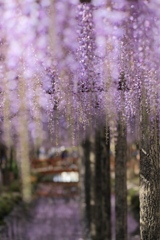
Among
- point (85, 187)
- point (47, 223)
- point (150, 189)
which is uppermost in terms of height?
point (150, 189)

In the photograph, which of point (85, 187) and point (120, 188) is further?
point (85, 187)

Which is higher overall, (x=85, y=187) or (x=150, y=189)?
(x=150, y=189)

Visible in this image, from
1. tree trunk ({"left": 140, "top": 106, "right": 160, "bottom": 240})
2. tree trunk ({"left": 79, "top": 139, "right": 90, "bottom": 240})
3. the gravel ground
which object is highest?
tree trunk ({"left": 140, "top": 106, "right": 160, "bottom": 240})

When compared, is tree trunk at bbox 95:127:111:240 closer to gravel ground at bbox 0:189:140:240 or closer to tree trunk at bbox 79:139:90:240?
gravel ground at bbox 0:189:140:240

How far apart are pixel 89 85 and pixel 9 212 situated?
7.92 metres

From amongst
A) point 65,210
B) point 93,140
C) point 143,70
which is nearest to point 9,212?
point 65,210

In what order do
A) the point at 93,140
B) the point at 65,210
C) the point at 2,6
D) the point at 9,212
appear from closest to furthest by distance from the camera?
the point at 2,6
the point at 93,140
the point at 9,212
the point at 65,210

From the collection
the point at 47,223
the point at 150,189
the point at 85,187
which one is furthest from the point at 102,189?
the point at 47,223

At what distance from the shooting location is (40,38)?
427 cm

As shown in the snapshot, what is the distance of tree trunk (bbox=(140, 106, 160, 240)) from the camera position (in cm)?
381

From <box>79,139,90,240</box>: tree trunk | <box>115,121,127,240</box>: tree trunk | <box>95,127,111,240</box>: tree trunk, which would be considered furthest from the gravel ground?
<box>115,121,127,240</box>: tree trunk

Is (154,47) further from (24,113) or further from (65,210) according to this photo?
(65,210)

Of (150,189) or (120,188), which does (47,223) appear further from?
(150,189)

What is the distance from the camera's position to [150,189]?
12.5 feet
